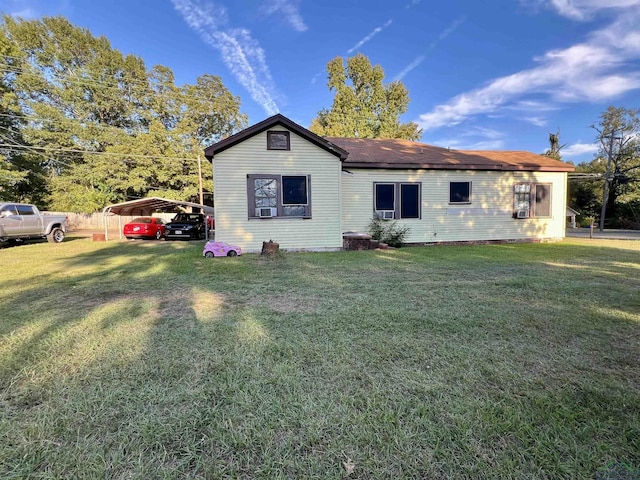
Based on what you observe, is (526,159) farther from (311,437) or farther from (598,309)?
(311,437)

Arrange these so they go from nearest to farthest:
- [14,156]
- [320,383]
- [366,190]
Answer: [320,383] < [366,190] < [14,156]

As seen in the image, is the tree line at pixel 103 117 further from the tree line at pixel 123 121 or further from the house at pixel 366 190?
the house at pixel 366 190

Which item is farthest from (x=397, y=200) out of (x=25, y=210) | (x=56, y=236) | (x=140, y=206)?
(x=25, y=210)

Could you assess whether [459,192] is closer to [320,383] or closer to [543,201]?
[543,201]

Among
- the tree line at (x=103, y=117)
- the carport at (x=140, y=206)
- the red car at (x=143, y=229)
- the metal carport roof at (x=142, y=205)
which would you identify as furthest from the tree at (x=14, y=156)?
the red car at (x=143, y=229)

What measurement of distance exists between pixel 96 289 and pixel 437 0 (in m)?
16.4

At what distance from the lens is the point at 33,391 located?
2.31m

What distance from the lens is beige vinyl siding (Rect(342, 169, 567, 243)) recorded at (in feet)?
37.7

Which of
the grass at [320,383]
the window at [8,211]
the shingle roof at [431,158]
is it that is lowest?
the grass at [320,383]

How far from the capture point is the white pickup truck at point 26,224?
11773 millimetres

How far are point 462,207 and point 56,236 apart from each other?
17872mm

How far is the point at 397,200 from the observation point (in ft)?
38.6

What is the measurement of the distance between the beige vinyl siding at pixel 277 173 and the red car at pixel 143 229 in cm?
841

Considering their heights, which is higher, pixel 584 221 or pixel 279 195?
pixel 279 195
